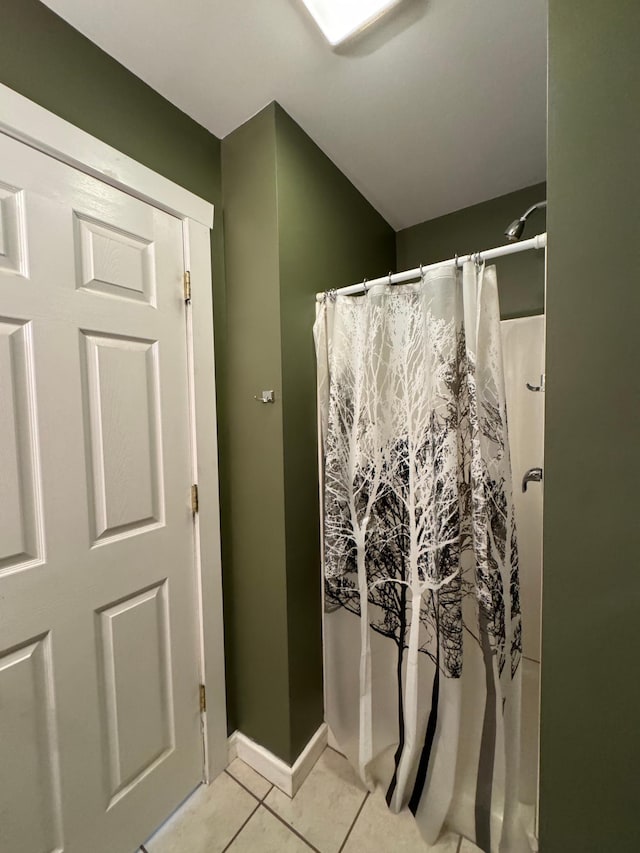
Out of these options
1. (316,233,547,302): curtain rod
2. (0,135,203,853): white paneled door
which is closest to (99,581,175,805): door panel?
(0,135,203,853): white paneled door

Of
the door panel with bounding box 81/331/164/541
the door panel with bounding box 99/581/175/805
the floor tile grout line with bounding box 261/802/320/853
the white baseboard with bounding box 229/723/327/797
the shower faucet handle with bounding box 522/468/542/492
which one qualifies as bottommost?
the floor tile grout line with bounding box 261/802/320/853

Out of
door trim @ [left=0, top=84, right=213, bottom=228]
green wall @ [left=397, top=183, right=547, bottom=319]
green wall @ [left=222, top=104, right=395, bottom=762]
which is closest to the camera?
door trim @ [left=0, top=84, right=213, bottom=228]

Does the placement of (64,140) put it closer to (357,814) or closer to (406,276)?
(406,276)

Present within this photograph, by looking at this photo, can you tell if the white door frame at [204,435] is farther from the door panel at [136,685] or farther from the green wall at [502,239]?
the green wall at [502,239]

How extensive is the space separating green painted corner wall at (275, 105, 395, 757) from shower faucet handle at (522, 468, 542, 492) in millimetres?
829

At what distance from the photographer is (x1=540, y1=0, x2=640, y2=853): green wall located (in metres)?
0.47

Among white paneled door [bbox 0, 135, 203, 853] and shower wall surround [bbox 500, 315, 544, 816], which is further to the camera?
shower wall surround [bbox 500, 315, 544, 816]

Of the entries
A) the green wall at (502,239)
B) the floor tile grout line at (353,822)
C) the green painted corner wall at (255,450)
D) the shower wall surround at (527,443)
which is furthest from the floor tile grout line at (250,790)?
the green wall at (502,239)

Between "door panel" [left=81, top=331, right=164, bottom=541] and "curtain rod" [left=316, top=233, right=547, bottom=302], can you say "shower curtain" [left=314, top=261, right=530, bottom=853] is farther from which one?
"door panel" [left=81, top=331, right=164, bottom=541]

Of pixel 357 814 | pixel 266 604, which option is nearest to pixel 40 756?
pixel 266 604

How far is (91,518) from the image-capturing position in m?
0.91

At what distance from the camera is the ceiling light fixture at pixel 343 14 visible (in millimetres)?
829

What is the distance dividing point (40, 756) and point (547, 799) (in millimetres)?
1138

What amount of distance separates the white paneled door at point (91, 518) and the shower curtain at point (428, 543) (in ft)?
1.82
